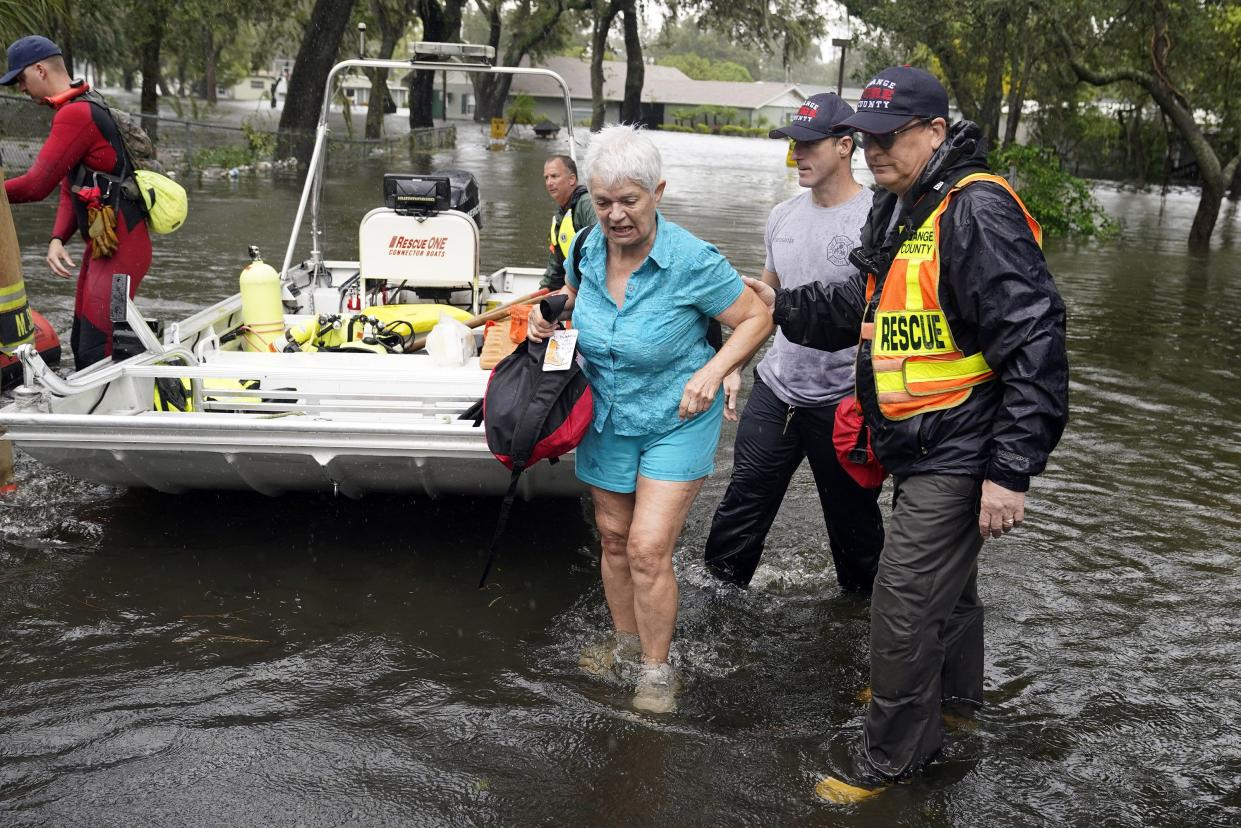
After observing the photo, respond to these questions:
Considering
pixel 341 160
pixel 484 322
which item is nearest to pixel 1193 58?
pixel 341 160

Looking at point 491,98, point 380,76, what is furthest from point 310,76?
point 491,98

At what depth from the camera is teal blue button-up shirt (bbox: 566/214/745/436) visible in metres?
3.58

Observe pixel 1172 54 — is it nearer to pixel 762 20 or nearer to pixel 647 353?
pixel 647 353

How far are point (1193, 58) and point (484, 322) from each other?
2099 cm

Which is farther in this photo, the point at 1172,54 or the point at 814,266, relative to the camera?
the point at 1172,54

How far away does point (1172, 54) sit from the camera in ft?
70.9

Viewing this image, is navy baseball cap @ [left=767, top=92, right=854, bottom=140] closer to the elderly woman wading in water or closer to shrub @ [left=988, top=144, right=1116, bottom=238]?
the elderly woman wading in water

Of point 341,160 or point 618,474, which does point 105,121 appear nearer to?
point 618,474

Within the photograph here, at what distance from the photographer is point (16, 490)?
581 centimetres

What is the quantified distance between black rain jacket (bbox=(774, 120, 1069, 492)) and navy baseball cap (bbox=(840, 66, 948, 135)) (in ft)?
0.36

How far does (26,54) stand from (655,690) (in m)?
4.38

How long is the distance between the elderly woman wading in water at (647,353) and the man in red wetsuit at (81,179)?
313cm

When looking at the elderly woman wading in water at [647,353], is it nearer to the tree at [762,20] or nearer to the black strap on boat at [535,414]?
the black strap on boat at [535,414]

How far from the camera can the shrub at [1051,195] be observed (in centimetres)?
2062
